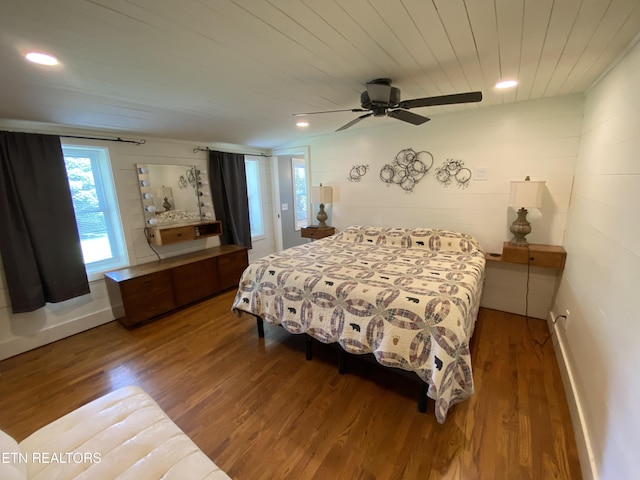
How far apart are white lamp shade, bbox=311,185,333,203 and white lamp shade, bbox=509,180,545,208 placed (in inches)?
88.6

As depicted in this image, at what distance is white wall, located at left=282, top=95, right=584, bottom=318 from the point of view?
2.69 meters

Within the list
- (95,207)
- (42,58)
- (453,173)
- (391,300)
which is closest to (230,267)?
(95,207)

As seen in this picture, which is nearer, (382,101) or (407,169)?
(382,101)

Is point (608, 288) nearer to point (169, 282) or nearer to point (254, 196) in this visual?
point (169, 282)

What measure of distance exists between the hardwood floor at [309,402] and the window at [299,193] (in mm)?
3083

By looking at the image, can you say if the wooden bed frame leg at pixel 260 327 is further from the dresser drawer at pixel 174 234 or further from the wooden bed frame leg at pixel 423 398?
the dresser drawer at pixel 174 234

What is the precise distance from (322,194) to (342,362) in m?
2.48

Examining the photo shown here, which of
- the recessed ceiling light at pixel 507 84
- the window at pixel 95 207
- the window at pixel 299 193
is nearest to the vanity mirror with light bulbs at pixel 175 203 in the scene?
the window at pixel 95 207

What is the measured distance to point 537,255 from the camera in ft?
8.68

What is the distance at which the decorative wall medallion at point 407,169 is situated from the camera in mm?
3386

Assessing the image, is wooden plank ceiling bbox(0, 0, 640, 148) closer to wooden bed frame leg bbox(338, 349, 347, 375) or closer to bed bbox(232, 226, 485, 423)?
bed bbox(232, 226, 485, 423)

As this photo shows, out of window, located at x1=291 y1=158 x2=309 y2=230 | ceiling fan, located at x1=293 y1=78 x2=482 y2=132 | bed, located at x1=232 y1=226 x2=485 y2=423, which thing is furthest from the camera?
window, located at x1=291 y1=158 x2=309 y2=230

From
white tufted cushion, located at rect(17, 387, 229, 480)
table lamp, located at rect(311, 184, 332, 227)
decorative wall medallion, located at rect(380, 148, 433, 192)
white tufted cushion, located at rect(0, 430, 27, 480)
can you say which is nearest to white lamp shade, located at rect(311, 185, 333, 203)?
table lamp, located at rect(311, 184, 332, 227)

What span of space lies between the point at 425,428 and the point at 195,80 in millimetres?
2746
